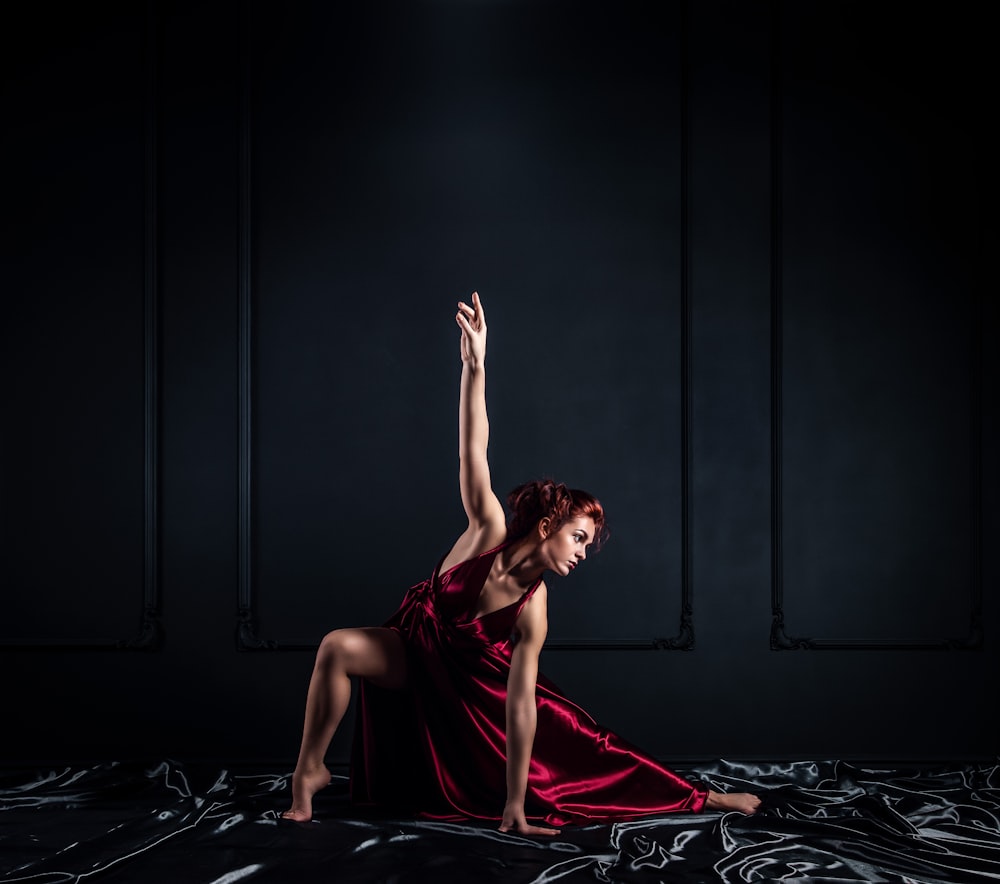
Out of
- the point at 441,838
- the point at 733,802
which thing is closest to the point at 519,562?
the point at 441,838

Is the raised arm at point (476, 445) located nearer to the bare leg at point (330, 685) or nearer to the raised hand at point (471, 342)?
the raised hand at point (471, 342)

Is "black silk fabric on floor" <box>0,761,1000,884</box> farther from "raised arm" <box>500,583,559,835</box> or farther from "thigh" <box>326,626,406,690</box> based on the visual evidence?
"thigh" <box>326,626,406,690</box>

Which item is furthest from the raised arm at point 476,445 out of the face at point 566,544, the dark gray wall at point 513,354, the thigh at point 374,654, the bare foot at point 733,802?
the bare foot at point 733,802

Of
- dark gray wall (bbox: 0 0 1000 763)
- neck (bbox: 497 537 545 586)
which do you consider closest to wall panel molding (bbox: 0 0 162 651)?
dark gray wall (bbox: 0 0 1000 763)

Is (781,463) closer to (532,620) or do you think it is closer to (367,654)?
(532,620)

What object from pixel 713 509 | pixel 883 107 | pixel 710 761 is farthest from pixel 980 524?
pixel 883 107

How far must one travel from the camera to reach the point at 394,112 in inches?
151

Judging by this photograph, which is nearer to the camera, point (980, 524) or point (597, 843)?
point (597, 843)

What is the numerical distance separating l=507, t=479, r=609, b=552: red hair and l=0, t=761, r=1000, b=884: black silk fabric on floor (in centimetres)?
93

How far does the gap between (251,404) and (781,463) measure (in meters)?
2.19

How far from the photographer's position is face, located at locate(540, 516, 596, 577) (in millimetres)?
2857

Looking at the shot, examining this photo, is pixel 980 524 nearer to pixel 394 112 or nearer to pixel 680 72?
pixel 680 72

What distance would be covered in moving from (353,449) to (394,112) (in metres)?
1.41

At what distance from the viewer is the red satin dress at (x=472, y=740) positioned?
2951 mm
